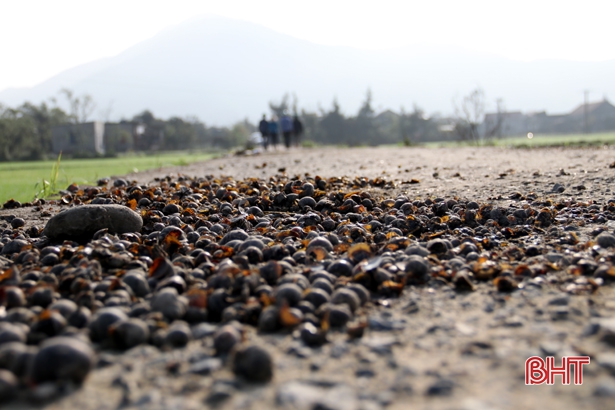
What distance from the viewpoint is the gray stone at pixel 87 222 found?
12.3 feet

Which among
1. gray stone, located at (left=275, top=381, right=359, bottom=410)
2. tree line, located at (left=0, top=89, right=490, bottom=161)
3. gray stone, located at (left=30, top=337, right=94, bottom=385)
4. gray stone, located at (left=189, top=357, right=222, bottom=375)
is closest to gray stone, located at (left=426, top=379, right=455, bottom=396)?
gray stone, located at (left=275, top=381, right=359, bottom=410)

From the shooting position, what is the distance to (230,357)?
180 cm

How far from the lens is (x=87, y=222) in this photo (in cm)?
375

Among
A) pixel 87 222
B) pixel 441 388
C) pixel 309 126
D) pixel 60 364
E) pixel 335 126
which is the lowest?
pixel 441 388

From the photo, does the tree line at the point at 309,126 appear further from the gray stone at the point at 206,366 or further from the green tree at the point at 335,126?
the gray stone at the point at 206,366

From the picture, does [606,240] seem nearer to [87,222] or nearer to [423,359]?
[423,359]

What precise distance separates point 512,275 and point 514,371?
976 millimetres

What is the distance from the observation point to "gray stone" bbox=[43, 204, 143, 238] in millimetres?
3746

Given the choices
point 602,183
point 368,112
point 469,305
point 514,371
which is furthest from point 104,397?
point 368,112

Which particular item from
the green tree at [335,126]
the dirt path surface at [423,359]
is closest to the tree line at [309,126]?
the green tree at [335,126]

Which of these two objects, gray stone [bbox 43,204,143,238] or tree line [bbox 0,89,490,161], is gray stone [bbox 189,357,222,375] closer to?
gray stone [bbox 43,204,143,238]

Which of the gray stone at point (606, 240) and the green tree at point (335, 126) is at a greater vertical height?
the green tree at point (335, 126)

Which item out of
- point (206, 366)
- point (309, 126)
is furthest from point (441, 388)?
point (309, 126)

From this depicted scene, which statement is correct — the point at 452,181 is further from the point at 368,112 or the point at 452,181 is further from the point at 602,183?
the point at 368,112
